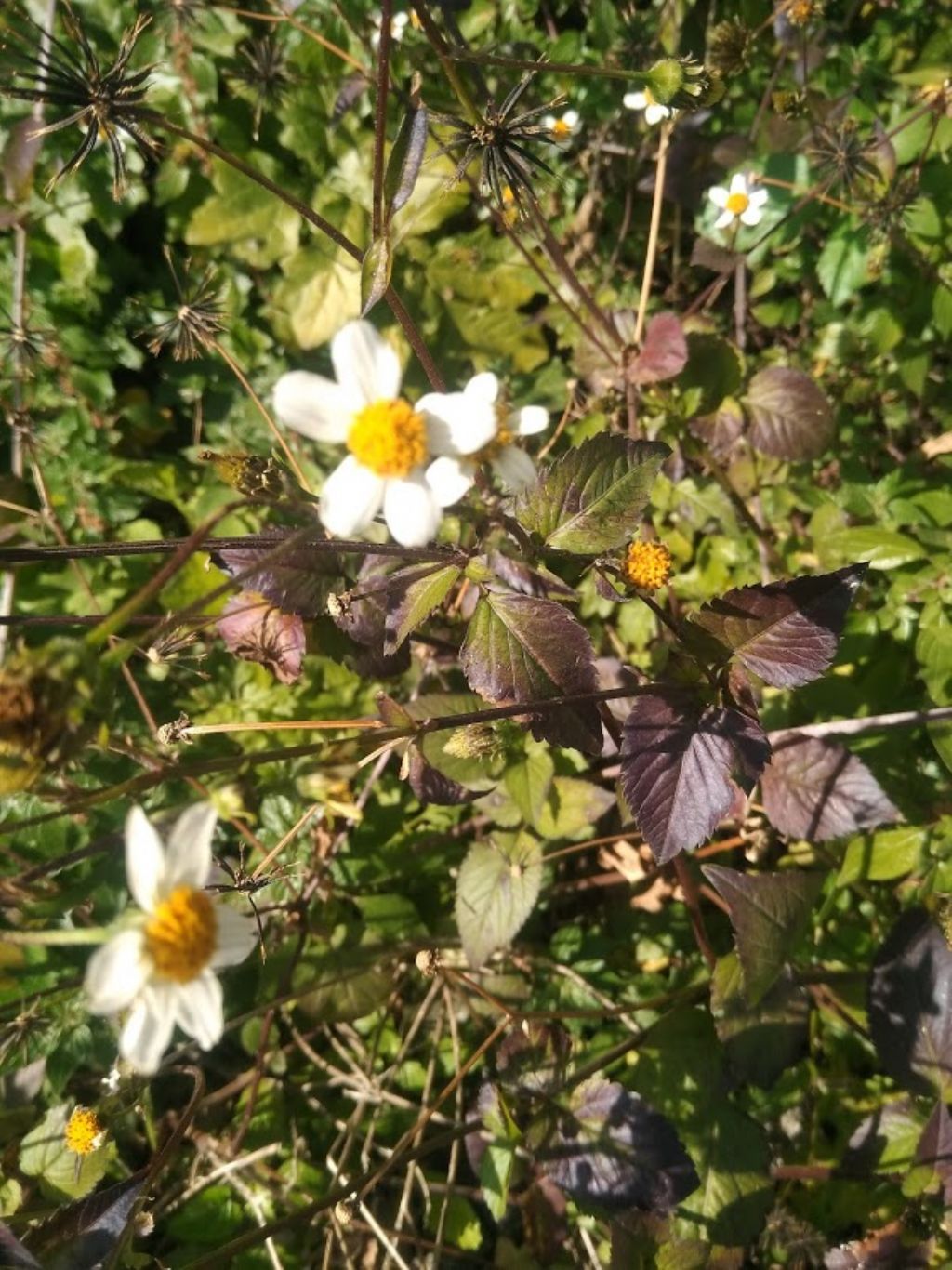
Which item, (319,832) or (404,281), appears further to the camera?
(404,281)

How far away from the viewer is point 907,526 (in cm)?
238

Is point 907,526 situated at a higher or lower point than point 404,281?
Result: lower

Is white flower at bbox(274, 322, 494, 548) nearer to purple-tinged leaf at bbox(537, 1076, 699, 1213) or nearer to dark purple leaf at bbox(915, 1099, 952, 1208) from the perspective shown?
purple-tinged leaf at bbox(537, 1076, 699, 1213)

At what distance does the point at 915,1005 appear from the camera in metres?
1.86

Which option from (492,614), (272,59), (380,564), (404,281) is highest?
(272,59)

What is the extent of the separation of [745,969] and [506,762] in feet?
1.96

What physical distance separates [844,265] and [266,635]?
184 cm

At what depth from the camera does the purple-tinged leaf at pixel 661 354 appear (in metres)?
2.01

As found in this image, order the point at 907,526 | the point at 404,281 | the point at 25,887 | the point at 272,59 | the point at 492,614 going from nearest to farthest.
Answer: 1. the point at 492,614
2. the point at 25,887
3. the point at 907,526
4. the point at 272,59
5. the point at 404,281

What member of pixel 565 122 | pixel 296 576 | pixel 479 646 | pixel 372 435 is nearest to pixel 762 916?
pixel 479 646

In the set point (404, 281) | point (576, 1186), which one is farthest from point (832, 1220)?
point (404, 281)

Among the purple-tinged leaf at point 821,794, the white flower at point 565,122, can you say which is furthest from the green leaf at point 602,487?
the white flower at point 565,122

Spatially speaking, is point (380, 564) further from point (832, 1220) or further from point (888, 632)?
point (832, 1220)

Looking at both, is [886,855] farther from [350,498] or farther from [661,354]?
[350,498]
